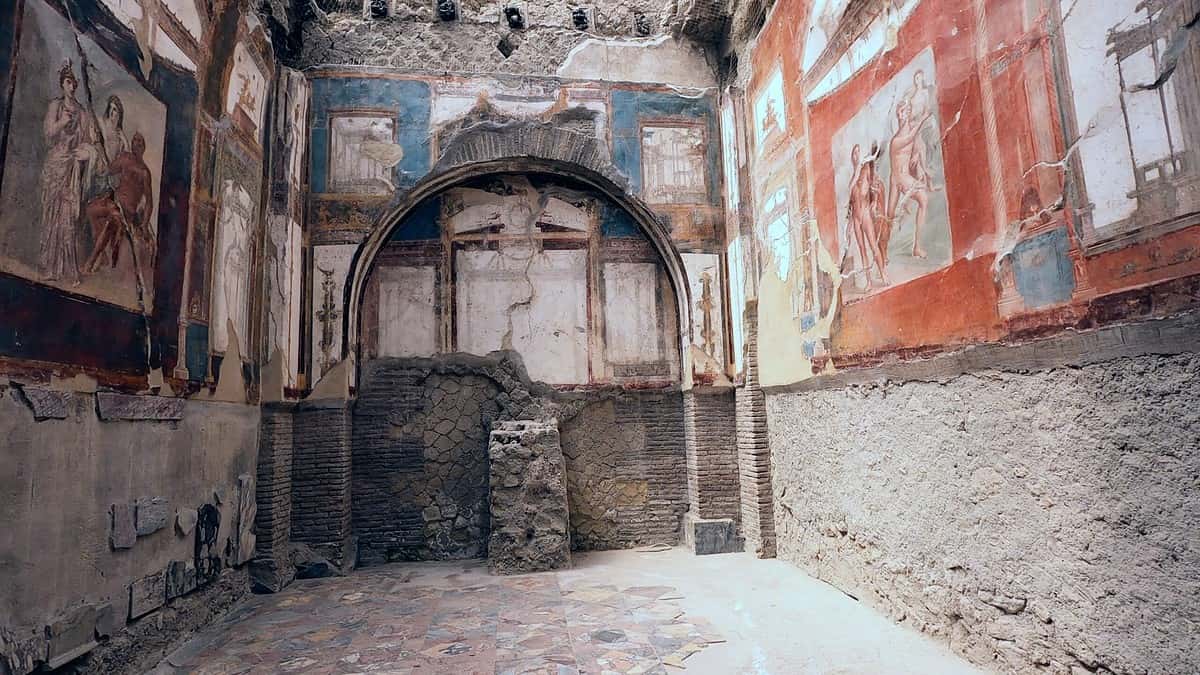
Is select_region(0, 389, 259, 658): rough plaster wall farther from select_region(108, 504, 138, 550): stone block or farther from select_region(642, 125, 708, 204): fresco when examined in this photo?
select_region(642, 125, 708, 204): fresco

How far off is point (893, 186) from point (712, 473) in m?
3.36

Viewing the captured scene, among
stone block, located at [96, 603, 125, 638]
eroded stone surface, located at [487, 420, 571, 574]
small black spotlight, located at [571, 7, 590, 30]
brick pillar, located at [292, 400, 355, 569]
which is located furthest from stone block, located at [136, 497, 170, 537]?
small black spotlight, located at [571, 7, 590, 30]

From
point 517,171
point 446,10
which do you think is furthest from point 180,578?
point 446,10

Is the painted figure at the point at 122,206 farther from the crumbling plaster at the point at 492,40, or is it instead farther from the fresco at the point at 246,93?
the crumbling plaster at the point at 492,40

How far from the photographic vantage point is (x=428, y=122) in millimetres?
6629

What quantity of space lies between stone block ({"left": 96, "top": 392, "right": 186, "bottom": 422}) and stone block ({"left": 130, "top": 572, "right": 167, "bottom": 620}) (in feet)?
3.01

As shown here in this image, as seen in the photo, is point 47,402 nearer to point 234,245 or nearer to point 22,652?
point 22,652

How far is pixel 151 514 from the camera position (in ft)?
13.1

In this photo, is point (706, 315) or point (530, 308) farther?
point (530, 308)

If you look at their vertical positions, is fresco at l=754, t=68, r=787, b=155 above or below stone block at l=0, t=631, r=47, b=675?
above

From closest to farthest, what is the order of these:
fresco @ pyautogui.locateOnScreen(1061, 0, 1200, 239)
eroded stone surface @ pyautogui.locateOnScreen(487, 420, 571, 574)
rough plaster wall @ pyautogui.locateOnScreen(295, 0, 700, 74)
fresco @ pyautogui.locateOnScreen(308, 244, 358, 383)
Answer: fresco @ pyautogui.locateOnScreen(1061, 0, 1200, 239) < eroded stone surface @ pyautogui.locateOnScreen(487, 420, 571, 574) < fresco @ pyautogui.locateOnScreen(308, 244, 358, 383) < rough plaster wall @ pyautogui.locateOnScreen(295, 0, 700, 74)

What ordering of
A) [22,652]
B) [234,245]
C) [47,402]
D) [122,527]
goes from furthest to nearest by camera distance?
[234,245] → [122,527] → [47,402] → [22,652]

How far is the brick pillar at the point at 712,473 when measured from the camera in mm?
6387

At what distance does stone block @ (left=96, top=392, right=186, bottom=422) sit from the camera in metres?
3.54
